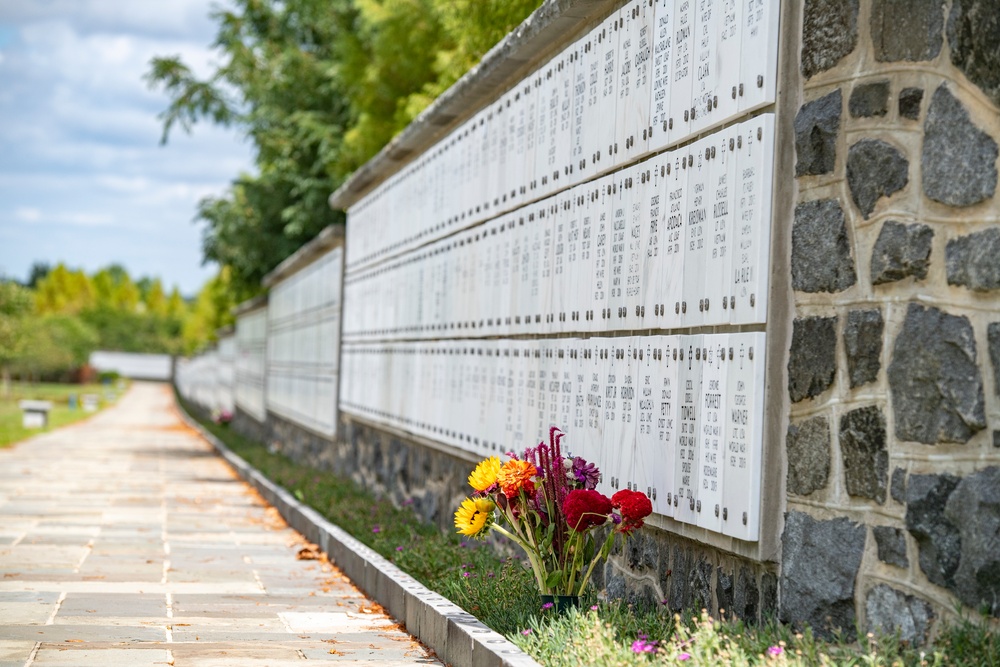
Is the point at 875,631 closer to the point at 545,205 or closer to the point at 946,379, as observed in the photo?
the point at 946,379

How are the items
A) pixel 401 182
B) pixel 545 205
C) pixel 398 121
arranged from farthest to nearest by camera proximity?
pixel 398 121 → pixel 401 182 → pixel 545 205

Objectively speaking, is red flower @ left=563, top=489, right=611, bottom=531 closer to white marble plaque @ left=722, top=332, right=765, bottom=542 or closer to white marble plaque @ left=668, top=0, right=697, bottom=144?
white marble plaque @ left=722, top=332, right=765, bottom=542

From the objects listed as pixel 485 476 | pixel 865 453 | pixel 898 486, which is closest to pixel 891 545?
pixel 898 486

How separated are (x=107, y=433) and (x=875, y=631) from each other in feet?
101

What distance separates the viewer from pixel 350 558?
899 centimetres

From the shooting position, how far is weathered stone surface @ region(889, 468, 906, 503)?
4094 millimetres

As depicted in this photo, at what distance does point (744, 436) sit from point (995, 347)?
3.60 ft

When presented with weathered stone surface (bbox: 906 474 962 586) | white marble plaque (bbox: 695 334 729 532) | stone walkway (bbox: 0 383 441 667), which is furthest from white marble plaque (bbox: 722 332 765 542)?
stone walkway (bbox: 0 383 441 667)

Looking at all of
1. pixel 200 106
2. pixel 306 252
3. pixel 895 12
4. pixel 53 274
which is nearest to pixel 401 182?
pixel 306 252

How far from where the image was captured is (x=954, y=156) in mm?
4043

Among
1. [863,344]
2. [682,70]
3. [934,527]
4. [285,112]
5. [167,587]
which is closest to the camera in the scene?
[934,527]

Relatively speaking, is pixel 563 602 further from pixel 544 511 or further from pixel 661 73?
pixel 661 73

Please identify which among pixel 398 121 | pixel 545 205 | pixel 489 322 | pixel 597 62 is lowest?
pixel 489 322

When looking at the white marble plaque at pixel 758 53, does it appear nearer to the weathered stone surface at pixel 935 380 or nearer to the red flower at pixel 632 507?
the weathered stone surface at pixel 935 380
